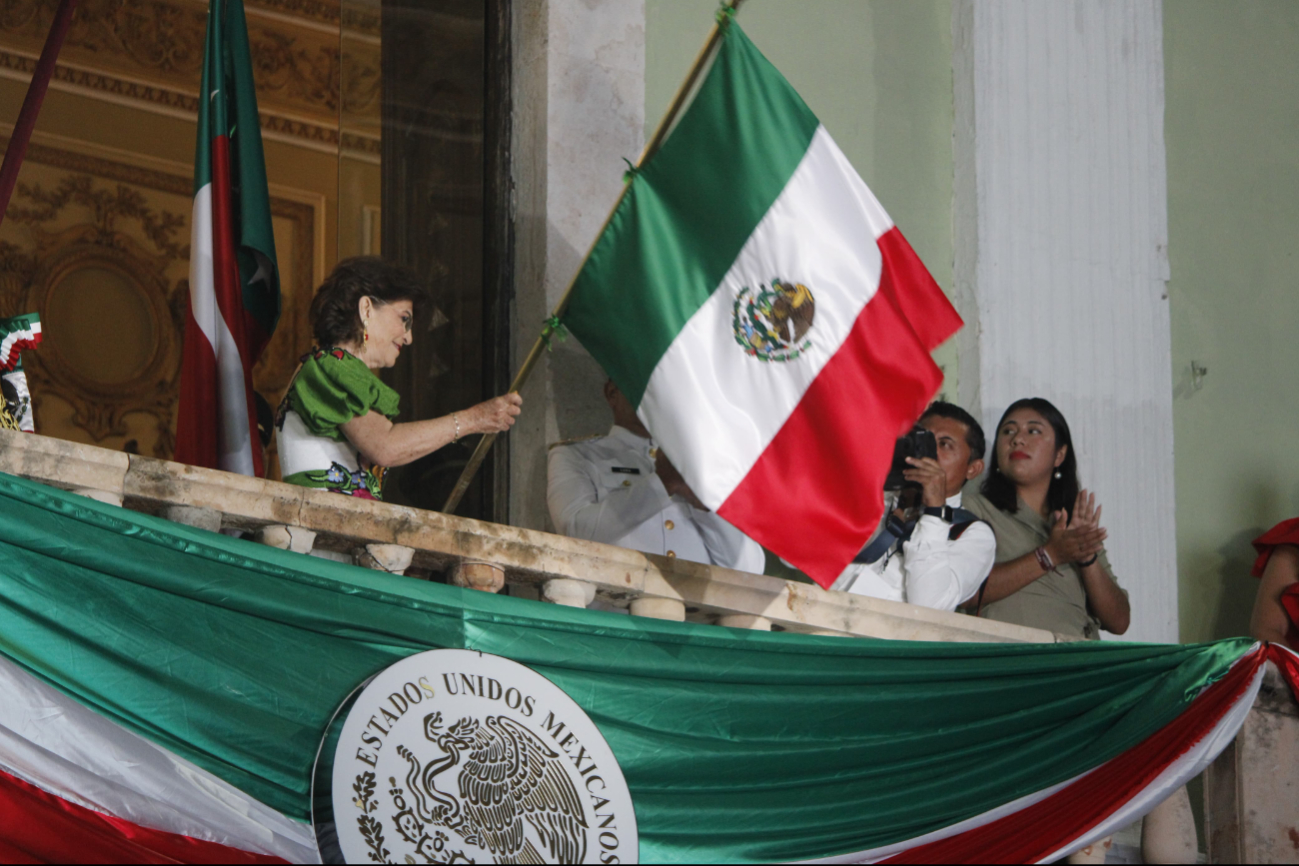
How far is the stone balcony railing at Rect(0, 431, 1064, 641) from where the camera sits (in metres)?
3.30

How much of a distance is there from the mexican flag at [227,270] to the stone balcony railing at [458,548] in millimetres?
1215

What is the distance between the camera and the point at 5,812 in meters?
2.97

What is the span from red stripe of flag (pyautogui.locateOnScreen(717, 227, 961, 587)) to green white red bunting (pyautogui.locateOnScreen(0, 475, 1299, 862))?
1.08 feet

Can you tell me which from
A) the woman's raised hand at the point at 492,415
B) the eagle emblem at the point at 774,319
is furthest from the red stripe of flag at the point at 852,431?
the woman's raised hand at the point at 492,415

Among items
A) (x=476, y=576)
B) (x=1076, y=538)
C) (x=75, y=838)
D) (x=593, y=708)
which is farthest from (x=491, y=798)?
(x=1076, y=538)

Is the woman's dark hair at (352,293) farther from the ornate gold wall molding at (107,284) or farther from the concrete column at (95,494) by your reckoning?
the ornate gold wall molding at (107,284)

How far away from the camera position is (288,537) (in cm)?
343

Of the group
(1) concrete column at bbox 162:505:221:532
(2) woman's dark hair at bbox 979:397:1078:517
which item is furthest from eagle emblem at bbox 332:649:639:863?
(2) woman's dark hair at bbox 979:397:1078:517

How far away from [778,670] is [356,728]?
95 cm

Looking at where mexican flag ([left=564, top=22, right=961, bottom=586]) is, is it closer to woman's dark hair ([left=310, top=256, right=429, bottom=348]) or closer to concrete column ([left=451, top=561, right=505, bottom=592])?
woman's dark hair ([left=310, top=256, right=429, bottom=348])

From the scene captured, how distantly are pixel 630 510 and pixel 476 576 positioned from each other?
0.96m

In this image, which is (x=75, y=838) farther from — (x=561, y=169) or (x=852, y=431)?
(x=561, y=169)

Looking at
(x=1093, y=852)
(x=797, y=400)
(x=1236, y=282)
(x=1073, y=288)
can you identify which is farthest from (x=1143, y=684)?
(x=1236, y=282)

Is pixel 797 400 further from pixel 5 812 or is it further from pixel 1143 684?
pixel 5 812
